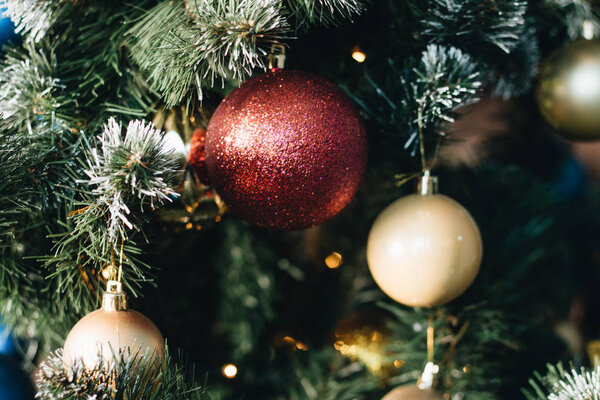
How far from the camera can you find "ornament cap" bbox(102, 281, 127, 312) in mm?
408

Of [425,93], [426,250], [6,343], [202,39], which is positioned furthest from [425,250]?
[6,343]

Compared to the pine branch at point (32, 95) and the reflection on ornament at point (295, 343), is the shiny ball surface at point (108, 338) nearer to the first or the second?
the pine branch at point (32, 95)

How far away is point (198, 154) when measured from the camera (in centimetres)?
49

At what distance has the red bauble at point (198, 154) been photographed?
487 mm

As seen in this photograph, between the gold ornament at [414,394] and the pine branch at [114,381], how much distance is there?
22cm

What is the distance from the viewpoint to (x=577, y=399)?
41 centimetres

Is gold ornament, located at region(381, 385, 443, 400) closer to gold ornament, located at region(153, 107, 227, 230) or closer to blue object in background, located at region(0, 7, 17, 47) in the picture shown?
gold ornament, located at region(153, 107, 227, 230)

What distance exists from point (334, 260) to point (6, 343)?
50 cm

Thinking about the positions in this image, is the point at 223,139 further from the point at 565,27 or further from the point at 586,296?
the point at 586,296

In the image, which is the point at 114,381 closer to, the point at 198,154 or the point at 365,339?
the point at 198,154

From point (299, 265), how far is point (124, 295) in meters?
0.49

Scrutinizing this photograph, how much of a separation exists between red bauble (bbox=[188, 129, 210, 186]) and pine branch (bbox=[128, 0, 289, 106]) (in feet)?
0.26

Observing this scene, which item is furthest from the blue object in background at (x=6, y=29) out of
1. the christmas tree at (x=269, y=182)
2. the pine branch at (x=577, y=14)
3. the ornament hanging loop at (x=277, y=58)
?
the pine branch at (x=577, y=14)

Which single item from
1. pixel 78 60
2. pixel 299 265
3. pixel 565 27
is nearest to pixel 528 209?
pixel 565 27
